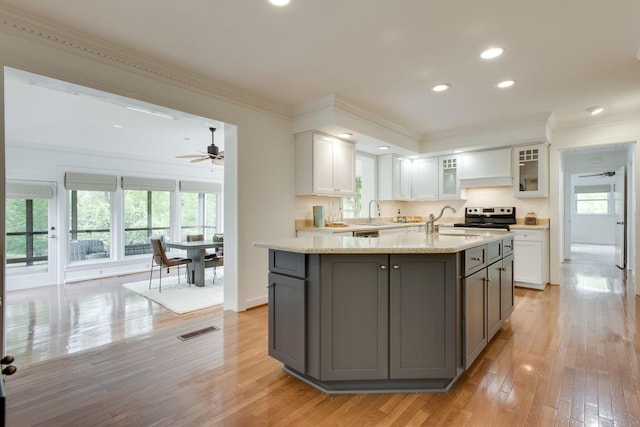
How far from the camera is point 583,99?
389 centimetres

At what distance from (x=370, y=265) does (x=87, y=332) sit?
3.03m

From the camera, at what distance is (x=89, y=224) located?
20.2ft

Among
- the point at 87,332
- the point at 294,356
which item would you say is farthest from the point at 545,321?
the point at 87,332

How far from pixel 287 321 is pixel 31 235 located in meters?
5.81

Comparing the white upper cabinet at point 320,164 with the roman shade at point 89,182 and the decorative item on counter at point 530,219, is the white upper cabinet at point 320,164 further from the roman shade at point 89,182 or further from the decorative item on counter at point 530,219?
the roman shade at point 89,182

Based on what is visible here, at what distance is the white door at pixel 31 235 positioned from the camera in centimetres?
523

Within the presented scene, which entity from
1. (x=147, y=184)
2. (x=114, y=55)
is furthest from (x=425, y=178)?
(x=147, y=184)

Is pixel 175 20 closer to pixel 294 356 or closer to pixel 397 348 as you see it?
pixel 294 356

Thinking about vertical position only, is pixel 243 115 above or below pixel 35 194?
above

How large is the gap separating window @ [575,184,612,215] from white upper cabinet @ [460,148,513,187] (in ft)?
24.1

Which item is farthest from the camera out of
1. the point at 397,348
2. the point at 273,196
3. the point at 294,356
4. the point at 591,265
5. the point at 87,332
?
the point at 591,265

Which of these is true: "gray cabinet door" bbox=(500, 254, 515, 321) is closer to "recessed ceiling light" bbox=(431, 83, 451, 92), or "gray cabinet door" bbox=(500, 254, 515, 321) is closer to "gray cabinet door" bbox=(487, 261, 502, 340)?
"gray cabinet door" bbox=(487, 261, 502, 340)

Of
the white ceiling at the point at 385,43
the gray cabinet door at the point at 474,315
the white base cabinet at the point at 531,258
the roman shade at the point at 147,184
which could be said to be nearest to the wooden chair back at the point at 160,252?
the roman shade at the point at 147,184

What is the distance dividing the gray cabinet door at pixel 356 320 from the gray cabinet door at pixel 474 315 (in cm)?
57
